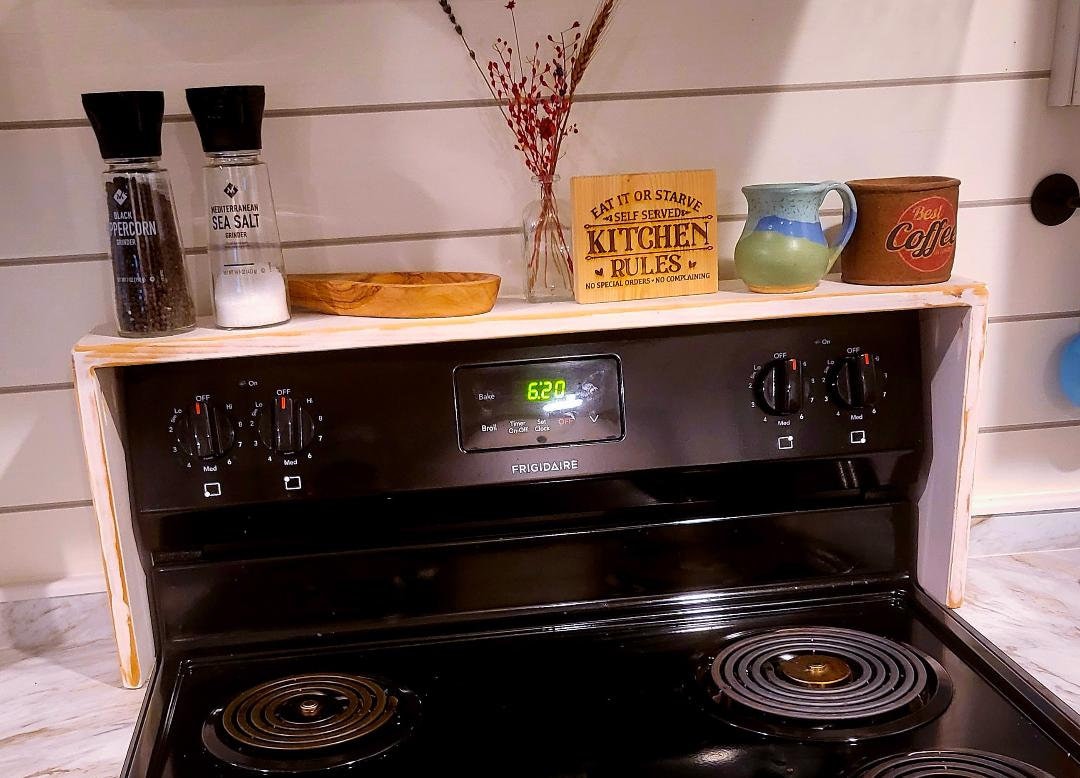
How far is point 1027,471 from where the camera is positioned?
1260 millimetres

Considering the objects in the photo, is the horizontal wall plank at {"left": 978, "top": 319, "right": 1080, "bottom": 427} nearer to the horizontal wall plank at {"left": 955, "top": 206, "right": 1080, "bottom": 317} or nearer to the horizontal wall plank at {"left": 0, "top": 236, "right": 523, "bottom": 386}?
the horizontal wall plank at {"left": 955, "top": 206, "right": 1080, "bottom": 317}

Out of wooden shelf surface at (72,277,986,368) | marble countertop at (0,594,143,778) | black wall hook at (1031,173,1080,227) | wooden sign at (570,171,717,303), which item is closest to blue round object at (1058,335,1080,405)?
black wall hook at (1031,173,1080,227)

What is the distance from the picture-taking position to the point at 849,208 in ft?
3.27

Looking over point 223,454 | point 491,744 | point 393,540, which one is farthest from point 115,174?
point 491,744

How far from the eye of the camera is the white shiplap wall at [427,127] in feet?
3.37

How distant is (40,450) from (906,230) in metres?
0.98

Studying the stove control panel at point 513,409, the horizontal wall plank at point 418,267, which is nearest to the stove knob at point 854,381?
the stove control panel at point 513,409

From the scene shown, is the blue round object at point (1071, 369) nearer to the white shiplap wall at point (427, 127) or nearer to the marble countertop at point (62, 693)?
the white shiplap wall at point (427, 127)

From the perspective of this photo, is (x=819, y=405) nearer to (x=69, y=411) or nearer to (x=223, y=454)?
(x=223, y=454)

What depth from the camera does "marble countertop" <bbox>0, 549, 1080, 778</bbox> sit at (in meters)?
0.88

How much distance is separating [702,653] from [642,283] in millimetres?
376

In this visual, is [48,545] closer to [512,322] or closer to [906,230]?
[512,322]

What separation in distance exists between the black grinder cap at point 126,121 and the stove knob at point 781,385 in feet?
2.08

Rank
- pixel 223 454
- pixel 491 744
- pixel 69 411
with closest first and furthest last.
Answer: pixel 491 744 → pixel 223 454 → pixel 69 411
